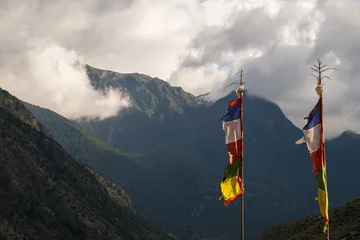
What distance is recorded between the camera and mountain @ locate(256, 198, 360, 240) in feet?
199

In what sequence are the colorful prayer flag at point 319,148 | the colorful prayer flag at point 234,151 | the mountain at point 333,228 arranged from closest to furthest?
the colorful prayer flag at point 319,148
the colorful prayer flag at point 234,151
the mountain at point 333,228

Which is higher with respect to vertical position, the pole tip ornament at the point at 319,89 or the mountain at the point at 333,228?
the pole tip ornament at the point at 319,89

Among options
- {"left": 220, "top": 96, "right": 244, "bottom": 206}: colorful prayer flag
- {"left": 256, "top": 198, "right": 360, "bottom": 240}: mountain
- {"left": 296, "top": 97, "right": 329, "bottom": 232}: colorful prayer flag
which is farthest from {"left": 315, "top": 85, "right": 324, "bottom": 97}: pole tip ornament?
{"left": 256, "top": 198, "right": 360, "bottom": 240}: mountain

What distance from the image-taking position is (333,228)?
69.3 m

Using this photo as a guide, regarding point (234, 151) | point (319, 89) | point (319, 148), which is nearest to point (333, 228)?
point (234, 151)

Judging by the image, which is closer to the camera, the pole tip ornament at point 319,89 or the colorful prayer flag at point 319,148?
the colorful prayer flag at point 319,148

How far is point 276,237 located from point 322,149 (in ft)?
217

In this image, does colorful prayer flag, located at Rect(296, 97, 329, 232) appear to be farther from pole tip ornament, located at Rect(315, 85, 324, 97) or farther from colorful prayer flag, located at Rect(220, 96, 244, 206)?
colorful prayer flag, located at Rect(220, 96, 244, 206)

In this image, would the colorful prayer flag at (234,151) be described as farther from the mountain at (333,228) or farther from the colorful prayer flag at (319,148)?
the mountain at (333,228)

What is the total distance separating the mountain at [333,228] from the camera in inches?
2389

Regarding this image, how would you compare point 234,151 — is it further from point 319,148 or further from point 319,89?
point 319,89

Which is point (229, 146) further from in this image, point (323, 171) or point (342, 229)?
point (342, 229)

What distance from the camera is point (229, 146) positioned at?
35281 millimetres

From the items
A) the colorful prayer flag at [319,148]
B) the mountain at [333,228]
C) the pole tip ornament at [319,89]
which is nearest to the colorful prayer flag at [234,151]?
the colorful prayer flag at [319,148]
